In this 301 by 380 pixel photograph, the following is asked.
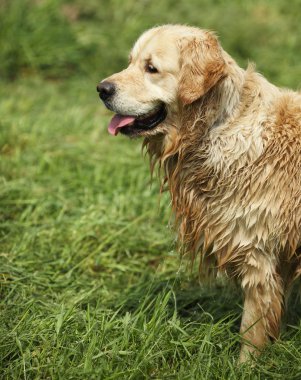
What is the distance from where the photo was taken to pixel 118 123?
405cm

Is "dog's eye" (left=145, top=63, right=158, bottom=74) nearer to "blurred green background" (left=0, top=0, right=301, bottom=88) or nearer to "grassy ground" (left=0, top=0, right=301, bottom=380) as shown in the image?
"grassy ground" (left=0, top=0, right=301, bottom=380)

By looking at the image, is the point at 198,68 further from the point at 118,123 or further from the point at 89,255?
the point at 89,255

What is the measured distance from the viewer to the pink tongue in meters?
4.01

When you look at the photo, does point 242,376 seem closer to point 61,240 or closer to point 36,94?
point 61,240

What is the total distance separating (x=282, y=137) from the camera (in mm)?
3740

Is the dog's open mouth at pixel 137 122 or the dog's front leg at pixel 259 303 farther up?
the dog's open mouth at pixel 137 122

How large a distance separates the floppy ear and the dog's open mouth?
214 millimetres

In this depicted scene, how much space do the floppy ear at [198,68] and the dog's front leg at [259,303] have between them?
89cm

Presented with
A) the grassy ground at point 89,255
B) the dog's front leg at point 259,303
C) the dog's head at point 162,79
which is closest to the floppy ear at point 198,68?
the dog's head at point 162,79

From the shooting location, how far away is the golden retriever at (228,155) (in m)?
3.72

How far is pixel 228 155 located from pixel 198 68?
Answer: 48cm

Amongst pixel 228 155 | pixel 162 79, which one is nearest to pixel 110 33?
pixel 162 79

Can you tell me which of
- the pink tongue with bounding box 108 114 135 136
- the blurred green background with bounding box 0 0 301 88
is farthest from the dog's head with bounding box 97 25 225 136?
the blurred green background with bounding box 0 0 301 88

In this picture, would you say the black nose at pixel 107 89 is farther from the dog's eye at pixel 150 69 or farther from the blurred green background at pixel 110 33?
the blurred green background at pixel 110 33
